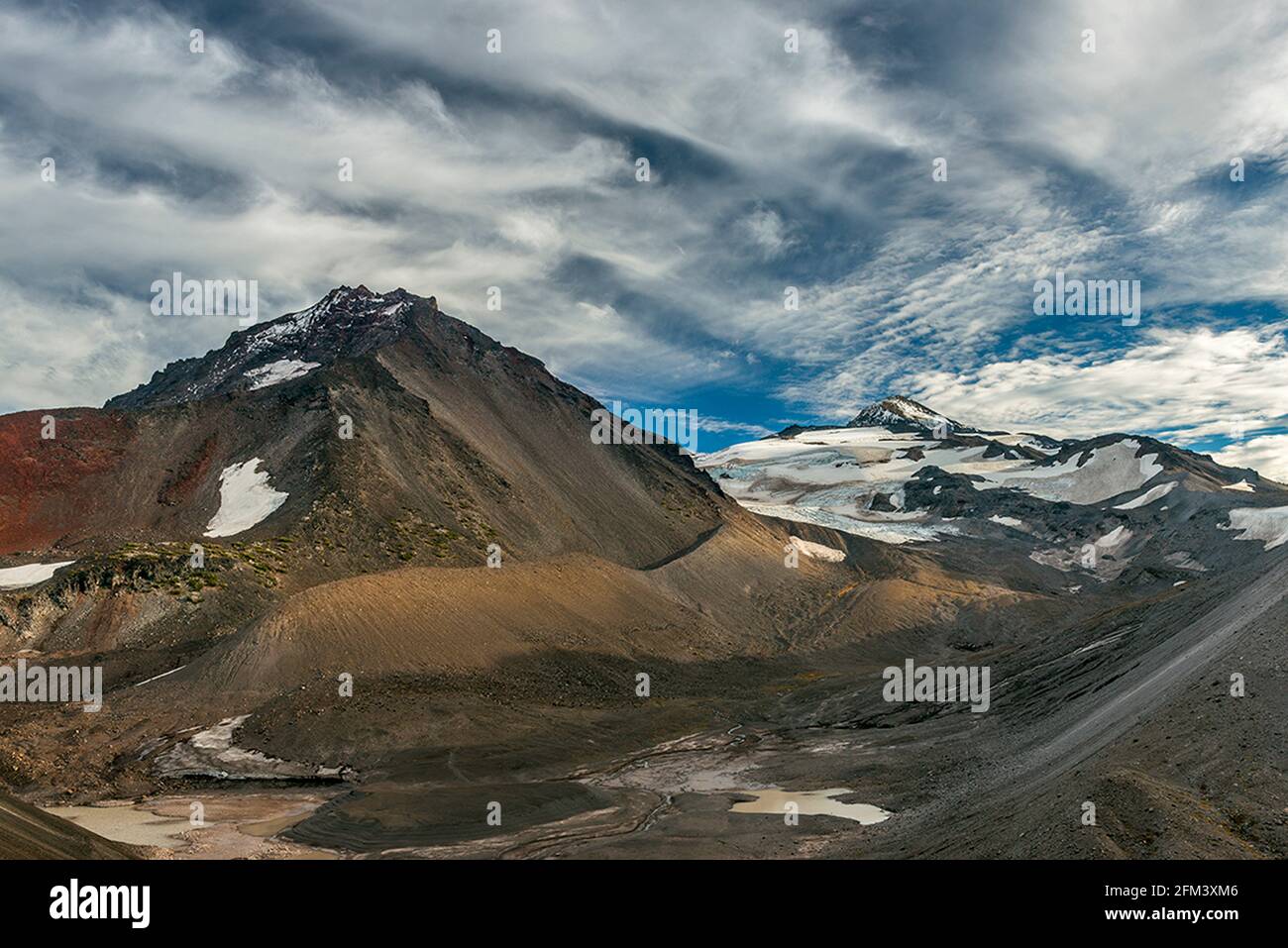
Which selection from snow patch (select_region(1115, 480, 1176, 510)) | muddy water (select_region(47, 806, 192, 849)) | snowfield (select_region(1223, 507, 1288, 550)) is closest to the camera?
muddy water (select_region(47, 806, 192, 849))

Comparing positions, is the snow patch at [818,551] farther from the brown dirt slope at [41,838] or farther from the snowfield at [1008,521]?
the brown dirt slope at [41,838]

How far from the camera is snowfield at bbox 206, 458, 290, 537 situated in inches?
2613

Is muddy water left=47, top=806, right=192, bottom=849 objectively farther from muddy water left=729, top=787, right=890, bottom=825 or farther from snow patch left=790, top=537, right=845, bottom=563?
snow patch left=790, top=537, right=845, bottom=563

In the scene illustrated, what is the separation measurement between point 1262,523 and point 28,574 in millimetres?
119561

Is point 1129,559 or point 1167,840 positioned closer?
point 1167,840

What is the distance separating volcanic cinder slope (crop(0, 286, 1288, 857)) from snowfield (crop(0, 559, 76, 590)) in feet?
1.02

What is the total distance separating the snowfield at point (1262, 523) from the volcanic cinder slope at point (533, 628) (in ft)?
1.50

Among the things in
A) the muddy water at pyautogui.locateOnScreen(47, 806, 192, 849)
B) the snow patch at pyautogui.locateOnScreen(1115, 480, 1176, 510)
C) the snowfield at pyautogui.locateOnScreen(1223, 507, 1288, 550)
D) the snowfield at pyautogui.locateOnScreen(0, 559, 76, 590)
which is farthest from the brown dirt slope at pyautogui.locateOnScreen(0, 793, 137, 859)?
the snow patch at pyautogui.locateOnScreen(1115, 480, 1176, 510)

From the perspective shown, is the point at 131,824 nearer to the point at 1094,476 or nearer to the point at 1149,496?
the point at 1149,496

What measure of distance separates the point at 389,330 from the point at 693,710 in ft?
253

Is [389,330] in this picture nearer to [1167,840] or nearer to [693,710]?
[693,710]

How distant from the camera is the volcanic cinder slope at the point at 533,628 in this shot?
85.0ft
